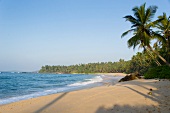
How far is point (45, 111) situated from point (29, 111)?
906 mm

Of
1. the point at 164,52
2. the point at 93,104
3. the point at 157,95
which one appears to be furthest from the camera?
the point at 164,52

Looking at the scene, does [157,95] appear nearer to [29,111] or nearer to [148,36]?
[29,111]

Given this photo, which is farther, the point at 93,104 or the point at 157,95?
the point at 157,95

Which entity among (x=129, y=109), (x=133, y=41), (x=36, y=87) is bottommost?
(x=36, y=87)

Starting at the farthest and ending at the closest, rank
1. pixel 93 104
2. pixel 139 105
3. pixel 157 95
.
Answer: pixel 157 95, pixel 93 104, pixel 139 105

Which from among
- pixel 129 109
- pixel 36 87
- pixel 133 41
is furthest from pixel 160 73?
pixel 36 87

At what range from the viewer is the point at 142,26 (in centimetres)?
2525

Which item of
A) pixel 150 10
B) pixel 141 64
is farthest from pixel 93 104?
pixel 141 64

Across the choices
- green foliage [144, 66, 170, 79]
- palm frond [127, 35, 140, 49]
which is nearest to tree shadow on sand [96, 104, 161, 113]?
green foliage [144, 66, 170, 79]

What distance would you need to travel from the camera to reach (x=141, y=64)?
84688 millimetres

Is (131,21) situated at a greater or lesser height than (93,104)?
greater

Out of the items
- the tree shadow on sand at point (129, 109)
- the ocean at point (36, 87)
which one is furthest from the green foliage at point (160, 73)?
the tree shadow on sand at point (129, 109)

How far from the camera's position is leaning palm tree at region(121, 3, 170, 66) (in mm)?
24827

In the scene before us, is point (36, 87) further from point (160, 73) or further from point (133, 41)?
point (160, 73)
